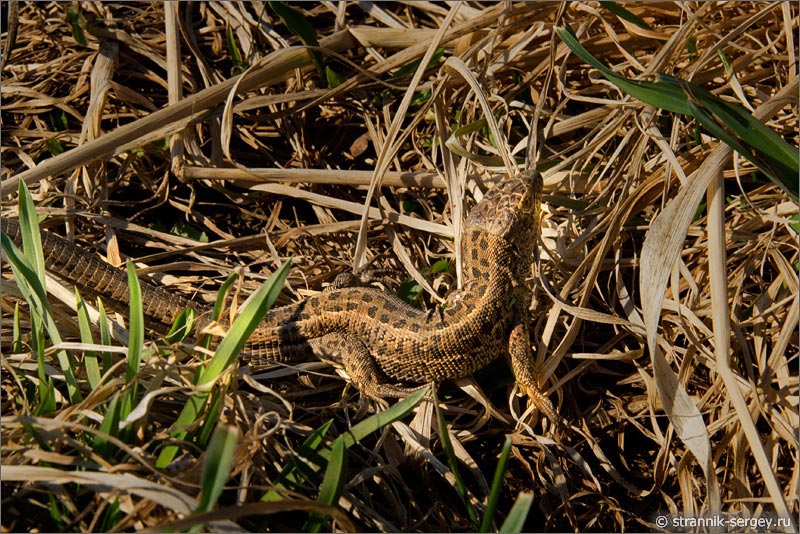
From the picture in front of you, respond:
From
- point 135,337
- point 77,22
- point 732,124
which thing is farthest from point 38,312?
point 732,124

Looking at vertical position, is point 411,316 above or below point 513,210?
below

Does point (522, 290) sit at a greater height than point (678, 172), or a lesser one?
lesser

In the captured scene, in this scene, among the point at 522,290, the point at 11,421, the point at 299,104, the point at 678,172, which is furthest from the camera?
the point at 299,104

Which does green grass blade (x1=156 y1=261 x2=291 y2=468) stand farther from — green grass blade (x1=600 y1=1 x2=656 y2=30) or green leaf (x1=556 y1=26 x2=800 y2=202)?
green grass blade (x1=600 y1=1 x2=656 y2=30)

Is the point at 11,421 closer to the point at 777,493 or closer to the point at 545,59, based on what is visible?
the point at 777,493

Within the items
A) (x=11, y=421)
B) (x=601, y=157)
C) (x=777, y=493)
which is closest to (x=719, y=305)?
(x=777, y=493)

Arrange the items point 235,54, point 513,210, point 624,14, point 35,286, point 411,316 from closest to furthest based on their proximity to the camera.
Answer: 1. point 35,286
2. point 513,210
3. point 411,316
4. point 624,14
5. point 235,54

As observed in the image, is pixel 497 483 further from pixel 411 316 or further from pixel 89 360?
pixel 89 360
